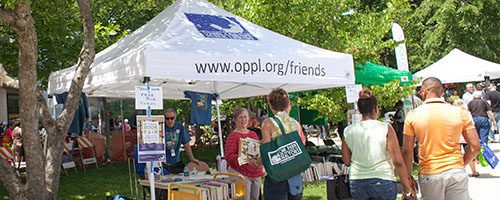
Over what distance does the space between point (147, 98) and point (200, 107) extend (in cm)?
376

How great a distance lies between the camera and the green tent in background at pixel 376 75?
1075cm

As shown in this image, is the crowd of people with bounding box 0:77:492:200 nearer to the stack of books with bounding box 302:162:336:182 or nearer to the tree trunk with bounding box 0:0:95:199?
the tree trunk with bounding box 0:0:95:199

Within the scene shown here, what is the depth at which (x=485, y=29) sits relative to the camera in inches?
993

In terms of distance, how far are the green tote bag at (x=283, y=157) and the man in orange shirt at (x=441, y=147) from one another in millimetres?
903

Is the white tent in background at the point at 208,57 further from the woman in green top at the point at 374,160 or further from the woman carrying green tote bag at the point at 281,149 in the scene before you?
the woman in green top at the point at 374,160

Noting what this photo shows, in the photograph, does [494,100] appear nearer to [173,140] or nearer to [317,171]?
[317,171]

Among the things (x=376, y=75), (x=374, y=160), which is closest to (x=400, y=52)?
(x=376, y=75)

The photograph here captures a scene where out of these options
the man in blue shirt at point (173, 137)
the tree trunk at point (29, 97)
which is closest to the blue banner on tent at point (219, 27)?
the man in blue shirt at point (173, 137)

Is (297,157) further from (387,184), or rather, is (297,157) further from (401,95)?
(401,95)

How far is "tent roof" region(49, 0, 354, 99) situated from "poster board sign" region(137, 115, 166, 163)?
46 centimetres

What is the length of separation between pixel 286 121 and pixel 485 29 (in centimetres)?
2376

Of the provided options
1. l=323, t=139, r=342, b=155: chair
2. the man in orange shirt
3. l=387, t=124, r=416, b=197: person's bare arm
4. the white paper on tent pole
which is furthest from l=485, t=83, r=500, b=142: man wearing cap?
l=387, t=124, r=416, b=197: person's bare arm

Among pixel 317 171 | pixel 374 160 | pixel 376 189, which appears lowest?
pixel 317 171

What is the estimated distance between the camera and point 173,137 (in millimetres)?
6914
